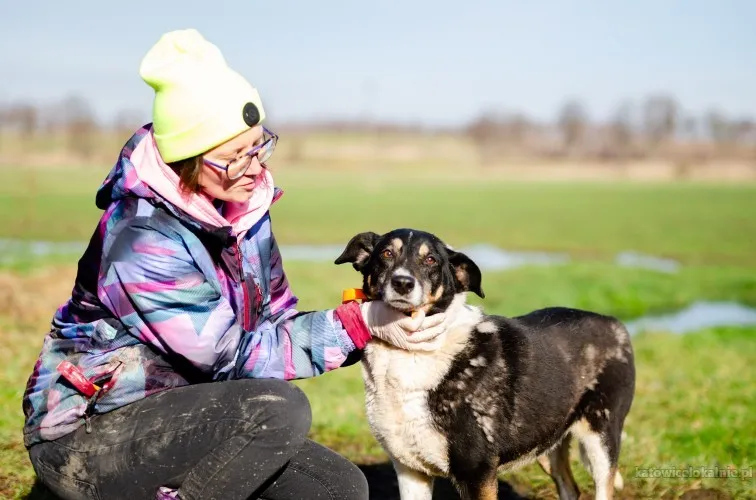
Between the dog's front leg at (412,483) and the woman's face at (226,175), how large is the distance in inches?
75.4

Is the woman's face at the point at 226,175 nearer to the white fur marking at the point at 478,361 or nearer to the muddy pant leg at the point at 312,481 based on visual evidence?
the muddy pant leg at the point at 312,481

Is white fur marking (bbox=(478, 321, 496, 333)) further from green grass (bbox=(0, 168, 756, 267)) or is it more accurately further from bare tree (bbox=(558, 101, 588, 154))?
bare tree (bbox=(558, 101, 588, 154))

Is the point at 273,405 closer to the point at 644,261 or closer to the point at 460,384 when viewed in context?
the point at 460,384

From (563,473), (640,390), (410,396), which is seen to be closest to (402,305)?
(410,396)

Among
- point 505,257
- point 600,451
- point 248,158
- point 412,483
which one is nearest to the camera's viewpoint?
point 248,158

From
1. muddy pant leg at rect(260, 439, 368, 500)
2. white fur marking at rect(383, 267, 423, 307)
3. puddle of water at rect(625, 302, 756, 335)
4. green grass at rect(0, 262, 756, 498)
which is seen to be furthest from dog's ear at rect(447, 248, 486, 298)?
puddle of water at rect(625, 302, 756, 335)

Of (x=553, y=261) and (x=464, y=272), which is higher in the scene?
(x=464, y=272)

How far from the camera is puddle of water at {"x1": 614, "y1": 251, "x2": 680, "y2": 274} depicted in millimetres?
23453

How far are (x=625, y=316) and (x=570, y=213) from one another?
23.4 metres

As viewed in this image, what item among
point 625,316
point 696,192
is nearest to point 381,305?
point 625,316

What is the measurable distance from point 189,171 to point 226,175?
18cm

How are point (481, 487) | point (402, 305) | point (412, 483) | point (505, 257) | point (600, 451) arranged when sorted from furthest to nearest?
point (505, 257), point (600, 451), point (412, 483), point (481, 487), point (402, 305)

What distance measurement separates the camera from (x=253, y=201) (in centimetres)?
431

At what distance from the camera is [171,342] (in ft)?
12.0
